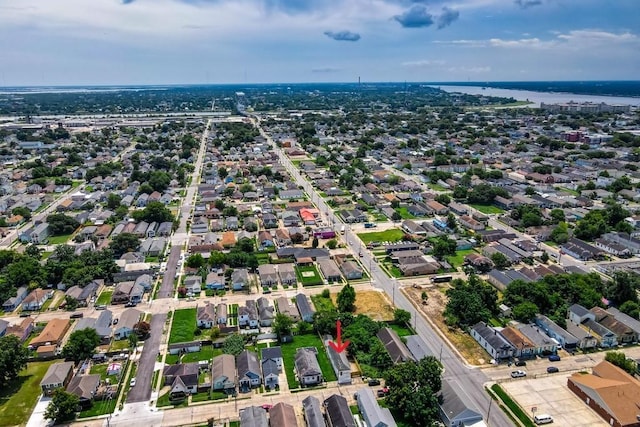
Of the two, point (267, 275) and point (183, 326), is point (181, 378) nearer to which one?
point (183, 326)

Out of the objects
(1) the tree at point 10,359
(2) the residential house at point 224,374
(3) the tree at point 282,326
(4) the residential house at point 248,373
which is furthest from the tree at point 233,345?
(1) the tree at point 10,359

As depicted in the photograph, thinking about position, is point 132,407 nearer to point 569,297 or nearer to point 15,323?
point 15,323

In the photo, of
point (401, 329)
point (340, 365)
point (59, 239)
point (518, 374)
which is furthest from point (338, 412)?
point (59, 239)

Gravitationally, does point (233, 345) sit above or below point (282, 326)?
below

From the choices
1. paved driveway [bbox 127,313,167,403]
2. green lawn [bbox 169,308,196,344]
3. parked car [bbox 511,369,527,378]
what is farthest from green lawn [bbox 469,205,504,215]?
paved driveway [bbox 127,313,167,403]

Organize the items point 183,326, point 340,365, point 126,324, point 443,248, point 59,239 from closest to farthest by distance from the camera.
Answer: point 340,365 < point 126,324 < point 183,326 < point 443,248 < point 59,239

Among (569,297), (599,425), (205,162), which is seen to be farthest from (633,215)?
(205,162)

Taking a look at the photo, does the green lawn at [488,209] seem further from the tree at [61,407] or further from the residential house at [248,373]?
the tree at [61,407]
